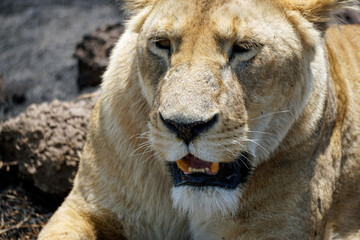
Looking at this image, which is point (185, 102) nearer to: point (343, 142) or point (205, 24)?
point (205, 24)

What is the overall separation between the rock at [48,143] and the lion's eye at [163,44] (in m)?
1.41

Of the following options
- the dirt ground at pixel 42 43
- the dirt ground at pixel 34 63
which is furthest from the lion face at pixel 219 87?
the dirt ground at pixel 42 43

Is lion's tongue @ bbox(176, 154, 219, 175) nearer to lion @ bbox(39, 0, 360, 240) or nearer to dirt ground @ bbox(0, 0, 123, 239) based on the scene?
lion @ bbox(39, 0, 360, 240)

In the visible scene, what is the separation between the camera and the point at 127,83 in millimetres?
2832

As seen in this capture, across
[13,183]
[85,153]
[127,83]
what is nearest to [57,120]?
[13,183]

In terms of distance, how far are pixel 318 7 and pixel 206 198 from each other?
0.94 m

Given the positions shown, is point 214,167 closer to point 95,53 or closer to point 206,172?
point 206,172

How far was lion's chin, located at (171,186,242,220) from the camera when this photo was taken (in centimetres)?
239

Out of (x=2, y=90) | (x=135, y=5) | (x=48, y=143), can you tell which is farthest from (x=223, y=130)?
(x=2, y=90)

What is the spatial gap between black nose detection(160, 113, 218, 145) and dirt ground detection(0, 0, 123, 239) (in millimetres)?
1687

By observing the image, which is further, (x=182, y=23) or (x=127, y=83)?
(x=127, y=83)

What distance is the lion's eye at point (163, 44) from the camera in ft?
8.13

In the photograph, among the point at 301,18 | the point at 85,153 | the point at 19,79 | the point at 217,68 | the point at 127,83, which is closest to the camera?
the point at 217,68

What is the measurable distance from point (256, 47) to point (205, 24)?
0.22 meters
